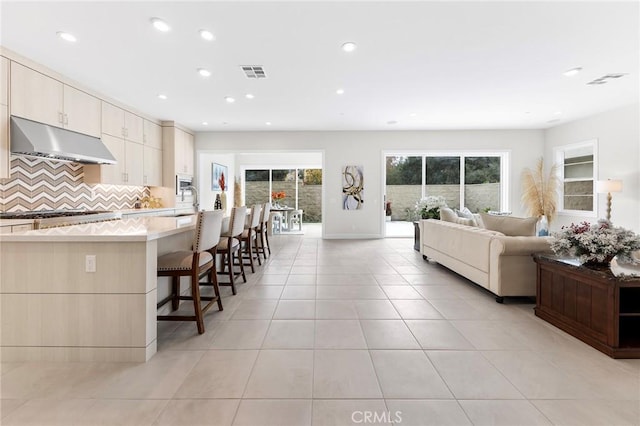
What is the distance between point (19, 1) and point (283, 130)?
5393mm

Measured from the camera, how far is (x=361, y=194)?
25.7ft

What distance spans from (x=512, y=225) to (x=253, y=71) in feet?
12.6

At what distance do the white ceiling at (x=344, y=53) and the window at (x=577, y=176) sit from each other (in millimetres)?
1139

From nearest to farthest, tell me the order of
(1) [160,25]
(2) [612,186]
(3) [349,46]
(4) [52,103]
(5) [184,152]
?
(1) [160,25], (3) [349,46], (4) [52,103], (2) [612,186], (5) [184,152]

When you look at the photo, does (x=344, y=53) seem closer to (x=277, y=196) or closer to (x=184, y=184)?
(x=184, y=184)

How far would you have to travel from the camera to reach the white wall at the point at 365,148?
766cm

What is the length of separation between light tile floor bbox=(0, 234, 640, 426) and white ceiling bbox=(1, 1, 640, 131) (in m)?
2.81

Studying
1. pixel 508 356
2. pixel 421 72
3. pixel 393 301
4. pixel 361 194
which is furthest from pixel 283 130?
pixel 508 356

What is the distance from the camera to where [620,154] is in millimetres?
5719

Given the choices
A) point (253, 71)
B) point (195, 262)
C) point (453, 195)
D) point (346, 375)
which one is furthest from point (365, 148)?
point (346, 375)

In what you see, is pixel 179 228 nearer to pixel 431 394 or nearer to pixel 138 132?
pixel 431 394

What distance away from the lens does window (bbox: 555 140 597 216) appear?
650 cm

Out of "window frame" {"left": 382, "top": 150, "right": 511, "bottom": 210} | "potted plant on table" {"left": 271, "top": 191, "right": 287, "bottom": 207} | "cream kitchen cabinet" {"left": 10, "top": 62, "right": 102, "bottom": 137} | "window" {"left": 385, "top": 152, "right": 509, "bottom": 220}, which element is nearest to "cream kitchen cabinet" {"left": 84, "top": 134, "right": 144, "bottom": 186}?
"cream kitchen cabinet" {"left": 10, "top": 62, "right": 102, "bottom": 137}

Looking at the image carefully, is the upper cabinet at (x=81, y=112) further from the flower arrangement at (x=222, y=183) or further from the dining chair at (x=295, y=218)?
the dining chair at (x=295, y=218)
